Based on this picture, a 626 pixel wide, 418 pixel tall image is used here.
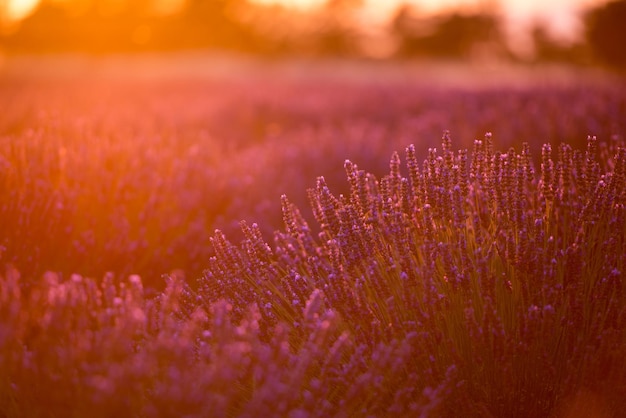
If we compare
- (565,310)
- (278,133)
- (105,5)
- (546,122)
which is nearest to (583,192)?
(565,310)

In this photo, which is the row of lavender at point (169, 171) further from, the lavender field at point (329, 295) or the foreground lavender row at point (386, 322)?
the foreground lavender row at point (386, 322)

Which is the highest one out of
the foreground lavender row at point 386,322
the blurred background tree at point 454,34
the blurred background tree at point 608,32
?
the blurred background tree at point 454,34

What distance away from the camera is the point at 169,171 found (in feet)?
12.6

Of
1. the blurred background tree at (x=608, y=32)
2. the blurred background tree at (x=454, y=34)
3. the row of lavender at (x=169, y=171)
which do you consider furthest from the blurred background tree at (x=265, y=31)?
the row of lavender at (x=169, y=171)

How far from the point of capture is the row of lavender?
3.01m

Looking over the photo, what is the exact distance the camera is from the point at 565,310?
2.08m

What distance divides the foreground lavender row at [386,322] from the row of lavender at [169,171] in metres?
0.87

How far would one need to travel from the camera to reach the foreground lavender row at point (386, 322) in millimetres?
1729

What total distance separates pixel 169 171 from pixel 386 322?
209 centimetres

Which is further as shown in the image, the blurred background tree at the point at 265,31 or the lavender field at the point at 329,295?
the blurred background tree at the point at 265,31

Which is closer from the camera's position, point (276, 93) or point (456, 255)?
point (456, 255)

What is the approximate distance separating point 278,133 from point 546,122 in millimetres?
2834

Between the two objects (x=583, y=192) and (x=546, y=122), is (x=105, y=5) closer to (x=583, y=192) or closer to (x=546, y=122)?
(x=546, y=122)

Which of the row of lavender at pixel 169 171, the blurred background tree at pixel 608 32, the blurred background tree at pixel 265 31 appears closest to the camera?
the row of lavender at pixel 169 171
